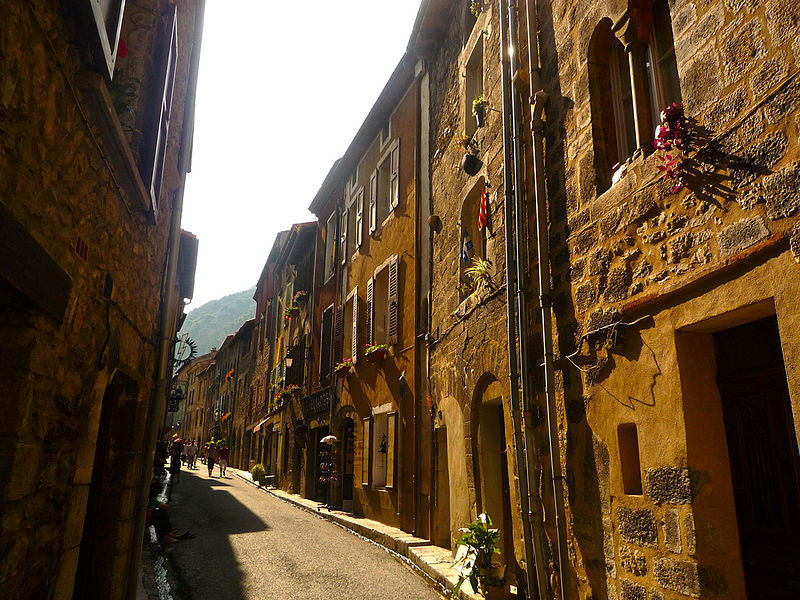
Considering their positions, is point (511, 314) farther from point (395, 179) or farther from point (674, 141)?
point (395, 179)

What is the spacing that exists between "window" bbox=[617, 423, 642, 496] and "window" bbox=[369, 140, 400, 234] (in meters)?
8.35

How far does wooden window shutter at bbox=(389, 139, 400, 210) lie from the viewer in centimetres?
1199

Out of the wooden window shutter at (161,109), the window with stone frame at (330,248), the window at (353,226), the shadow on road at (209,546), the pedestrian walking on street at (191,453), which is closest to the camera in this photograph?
the wooden window shutter at (161,109)

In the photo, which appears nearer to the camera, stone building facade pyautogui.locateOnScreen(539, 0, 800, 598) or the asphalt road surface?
stone building facade pyautogui.locateOnScreen(539, 0, 800, 598)

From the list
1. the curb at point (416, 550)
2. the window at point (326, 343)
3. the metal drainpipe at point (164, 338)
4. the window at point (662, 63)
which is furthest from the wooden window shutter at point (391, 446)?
the window at point (662, 63)

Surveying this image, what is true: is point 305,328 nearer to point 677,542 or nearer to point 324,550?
point 324,550

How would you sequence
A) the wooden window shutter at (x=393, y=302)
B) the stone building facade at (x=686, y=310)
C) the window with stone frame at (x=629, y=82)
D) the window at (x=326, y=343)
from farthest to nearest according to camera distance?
the window at (x=326, y=343), the wooden window shutter at (x=393, y=302), the window with stone frame at (x=629, y=82), the stone building facade at (x=686, y=310)

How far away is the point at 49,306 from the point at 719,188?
3726 millimetres

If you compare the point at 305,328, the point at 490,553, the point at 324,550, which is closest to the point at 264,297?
the point at 305,328

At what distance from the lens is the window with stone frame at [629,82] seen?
14.5ft

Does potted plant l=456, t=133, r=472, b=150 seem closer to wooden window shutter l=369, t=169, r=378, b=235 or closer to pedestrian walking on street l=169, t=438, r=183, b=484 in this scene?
wooden window shutter l=369, t=169, r=378, b=235

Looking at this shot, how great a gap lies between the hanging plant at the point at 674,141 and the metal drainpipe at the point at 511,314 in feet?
7.51

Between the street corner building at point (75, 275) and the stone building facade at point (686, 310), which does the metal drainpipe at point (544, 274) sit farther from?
the street corner building at point (75, 275)

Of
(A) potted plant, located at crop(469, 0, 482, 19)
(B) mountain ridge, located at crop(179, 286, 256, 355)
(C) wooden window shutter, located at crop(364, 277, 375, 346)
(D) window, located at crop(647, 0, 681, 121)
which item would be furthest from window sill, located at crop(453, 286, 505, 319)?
(B) mountain ridge, located at crop(179, 286, 256, 355)
